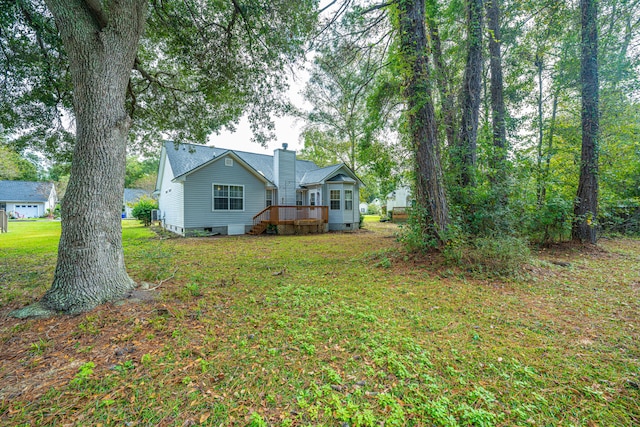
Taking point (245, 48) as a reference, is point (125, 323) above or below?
below

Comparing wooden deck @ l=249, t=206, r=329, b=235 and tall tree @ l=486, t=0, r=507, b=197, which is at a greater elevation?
tall tree @ l=486, t=0, r=507, b=197

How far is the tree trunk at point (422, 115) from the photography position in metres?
5.52

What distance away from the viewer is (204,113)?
26.0ft

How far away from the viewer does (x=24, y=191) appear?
32.2m

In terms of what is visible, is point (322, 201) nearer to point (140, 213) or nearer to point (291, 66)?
point (291, 66)

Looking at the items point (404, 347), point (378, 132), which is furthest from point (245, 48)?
point (404, 347)

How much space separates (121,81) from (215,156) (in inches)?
416

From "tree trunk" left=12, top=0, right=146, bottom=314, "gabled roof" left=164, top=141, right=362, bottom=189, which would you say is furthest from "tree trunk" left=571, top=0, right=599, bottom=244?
"tree trunk" left=12, top=0, right=146, bottom=314

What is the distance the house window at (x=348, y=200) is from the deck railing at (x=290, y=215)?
1628 mm

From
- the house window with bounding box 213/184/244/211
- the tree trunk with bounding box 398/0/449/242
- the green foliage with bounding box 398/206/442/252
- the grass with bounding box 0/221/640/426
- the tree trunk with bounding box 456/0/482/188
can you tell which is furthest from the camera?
the house window with bounding box 213/184/244/211

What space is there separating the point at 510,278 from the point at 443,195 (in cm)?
208

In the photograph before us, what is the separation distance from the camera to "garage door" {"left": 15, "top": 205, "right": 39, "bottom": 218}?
103 feet

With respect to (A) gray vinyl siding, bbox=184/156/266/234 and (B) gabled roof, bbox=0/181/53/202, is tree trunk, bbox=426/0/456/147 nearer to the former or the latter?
(A) gray vinyl siding, bbox=184/156/266/234

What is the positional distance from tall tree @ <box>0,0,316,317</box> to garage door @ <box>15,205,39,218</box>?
3904cm
